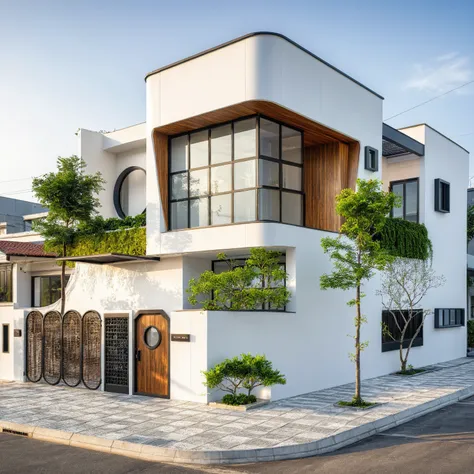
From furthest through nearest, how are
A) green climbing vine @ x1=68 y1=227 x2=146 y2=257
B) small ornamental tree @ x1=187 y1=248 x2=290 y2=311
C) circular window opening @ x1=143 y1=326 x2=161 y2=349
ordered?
green climbing vine @ x1=68 y1=227 x2=146 y2=257 < circular window opening @ x1=143 y1=326 x2=161 y2=349 < small ornamental tree @ x1=187 y1=248 x2=290 y2=311

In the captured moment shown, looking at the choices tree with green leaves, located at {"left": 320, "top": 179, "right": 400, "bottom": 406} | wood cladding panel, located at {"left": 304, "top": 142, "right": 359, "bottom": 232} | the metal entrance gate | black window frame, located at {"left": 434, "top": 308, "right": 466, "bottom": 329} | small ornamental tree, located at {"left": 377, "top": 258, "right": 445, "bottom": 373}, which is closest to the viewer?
tree with green leaves, located at {"left": 320, "top": 179, "right": 400, "bottom": 406}

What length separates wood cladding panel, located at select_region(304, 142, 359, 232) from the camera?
16.8 metres

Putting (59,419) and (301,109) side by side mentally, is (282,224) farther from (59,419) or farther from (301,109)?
(59,419)

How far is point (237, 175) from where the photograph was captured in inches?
592

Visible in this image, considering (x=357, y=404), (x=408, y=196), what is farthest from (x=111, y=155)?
(x=357, y=404)

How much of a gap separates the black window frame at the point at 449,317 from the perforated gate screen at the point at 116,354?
1215 cm

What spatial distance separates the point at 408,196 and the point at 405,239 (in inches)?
122

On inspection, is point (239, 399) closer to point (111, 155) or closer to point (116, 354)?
point (116, 354)

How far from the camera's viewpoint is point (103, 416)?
39.5 feet

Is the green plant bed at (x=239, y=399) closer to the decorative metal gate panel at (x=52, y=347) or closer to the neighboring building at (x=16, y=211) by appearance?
the decorative metal gate panel at (x=52, y=347)

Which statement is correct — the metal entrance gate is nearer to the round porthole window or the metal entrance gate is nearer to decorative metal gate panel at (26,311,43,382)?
decorative metal gate panel at (26,311,43,382)

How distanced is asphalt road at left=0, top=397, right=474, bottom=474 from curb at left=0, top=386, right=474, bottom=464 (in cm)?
20

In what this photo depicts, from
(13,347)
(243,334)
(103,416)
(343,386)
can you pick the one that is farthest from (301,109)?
(13,347)

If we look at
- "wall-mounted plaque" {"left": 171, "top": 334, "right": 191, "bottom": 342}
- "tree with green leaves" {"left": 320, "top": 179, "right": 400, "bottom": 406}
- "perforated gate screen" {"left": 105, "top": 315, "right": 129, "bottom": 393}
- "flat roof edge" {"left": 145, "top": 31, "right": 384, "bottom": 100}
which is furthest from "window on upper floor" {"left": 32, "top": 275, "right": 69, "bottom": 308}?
"tree with green leaves" {"left": 320, "top": 179, "right": 400, "bottom": 406}
